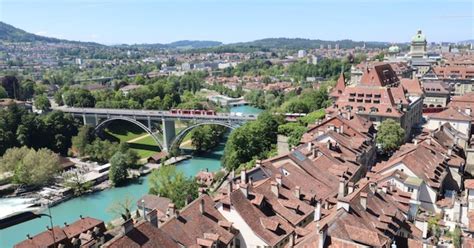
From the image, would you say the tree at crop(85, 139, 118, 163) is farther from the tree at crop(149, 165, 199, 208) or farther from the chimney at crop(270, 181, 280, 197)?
the chimney at crop(270, 181, 280, 197)

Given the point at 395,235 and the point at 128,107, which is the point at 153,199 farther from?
the point at 128,107

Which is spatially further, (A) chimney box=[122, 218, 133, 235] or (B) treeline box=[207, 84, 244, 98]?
(B) treeline box=[207, 84, 244, 98]

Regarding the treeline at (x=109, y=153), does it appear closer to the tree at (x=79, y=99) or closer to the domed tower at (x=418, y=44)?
the tree at (x=79, y=99)

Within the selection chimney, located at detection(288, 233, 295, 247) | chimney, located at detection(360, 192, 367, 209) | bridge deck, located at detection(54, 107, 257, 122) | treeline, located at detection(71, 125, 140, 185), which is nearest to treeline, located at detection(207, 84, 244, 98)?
bridge deck, located at detection(54, 107, 257, 122)

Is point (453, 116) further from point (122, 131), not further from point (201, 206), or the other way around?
point (122, 131)

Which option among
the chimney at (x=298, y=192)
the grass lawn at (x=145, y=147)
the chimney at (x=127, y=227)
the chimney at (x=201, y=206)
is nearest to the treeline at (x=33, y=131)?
the grass lawn at (x=145, y=147)

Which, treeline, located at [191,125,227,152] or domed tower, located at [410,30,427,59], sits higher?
domed tower, located at [410,30,427,59]

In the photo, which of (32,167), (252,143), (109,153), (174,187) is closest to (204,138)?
(109,153)
